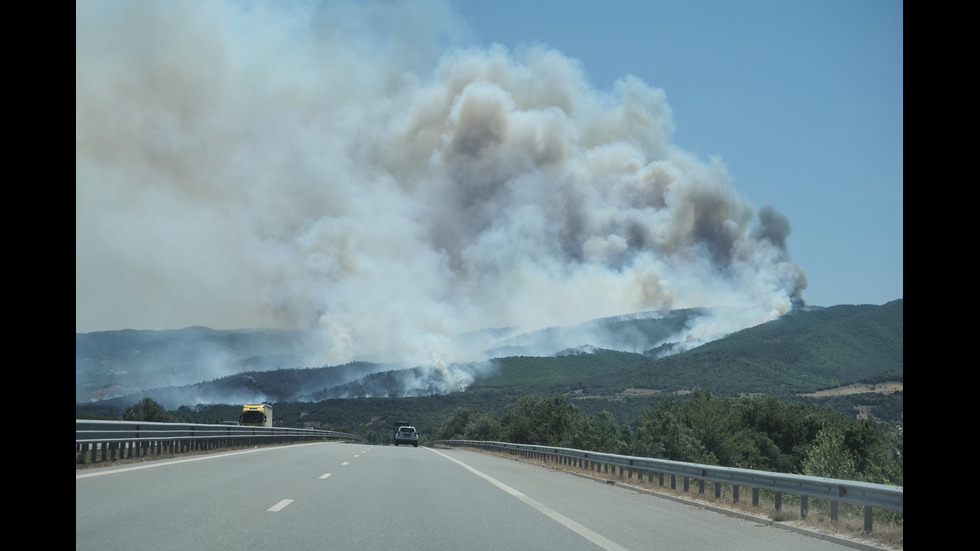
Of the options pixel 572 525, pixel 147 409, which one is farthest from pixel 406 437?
pixel 572 525

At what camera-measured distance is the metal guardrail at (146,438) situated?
62.1 feet

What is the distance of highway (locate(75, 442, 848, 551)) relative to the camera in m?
9.21

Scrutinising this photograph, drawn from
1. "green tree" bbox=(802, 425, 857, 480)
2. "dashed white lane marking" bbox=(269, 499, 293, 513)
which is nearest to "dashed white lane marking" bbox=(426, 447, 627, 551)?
"dashed white lane marking" bbox=(269, 499, 293, 513)

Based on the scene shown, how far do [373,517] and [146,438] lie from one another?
14.2 meters

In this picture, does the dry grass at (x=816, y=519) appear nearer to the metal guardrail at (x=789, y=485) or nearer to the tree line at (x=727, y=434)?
the metal guardrail at (x=789, y=485)

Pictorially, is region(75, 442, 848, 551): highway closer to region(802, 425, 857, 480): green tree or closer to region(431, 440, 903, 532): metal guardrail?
region(431, 440, 903, 532): metal guardrail

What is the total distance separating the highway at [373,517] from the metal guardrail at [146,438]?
39.1 inches

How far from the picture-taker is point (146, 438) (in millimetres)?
23328

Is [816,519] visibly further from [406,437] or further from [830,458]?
[830,458]
